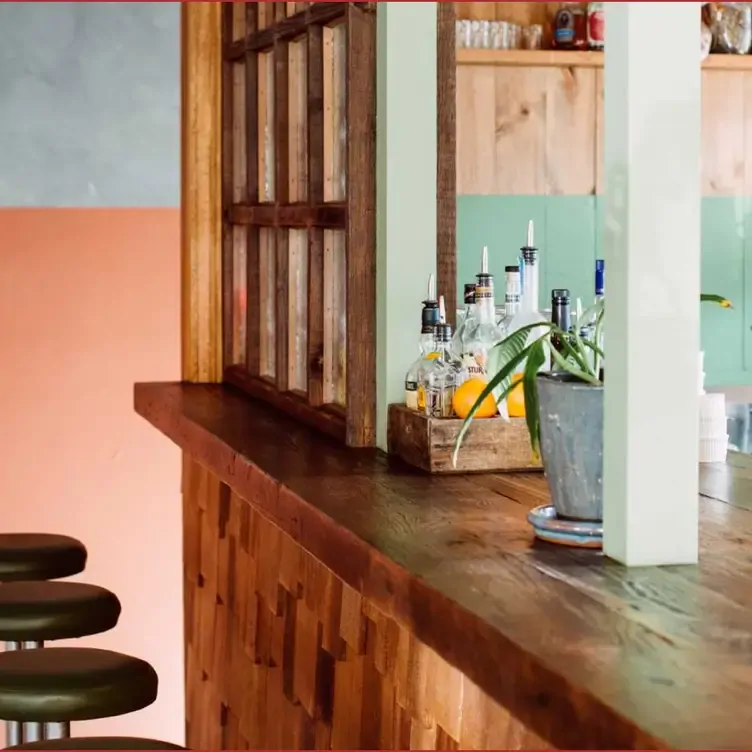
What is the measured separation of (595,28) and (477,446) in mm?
2776

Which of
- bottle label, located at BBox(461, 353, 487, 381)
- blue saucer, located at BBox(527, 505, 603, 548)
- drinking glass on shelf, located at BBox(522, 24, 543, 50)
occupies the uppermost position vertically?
drinking glass on shelf, located at BBox(522, 24, 543, 50)

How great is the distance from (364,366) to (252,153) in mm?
999

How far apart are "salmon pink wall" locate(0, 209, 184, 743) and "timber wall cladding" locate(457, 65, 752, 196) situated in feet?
3.41

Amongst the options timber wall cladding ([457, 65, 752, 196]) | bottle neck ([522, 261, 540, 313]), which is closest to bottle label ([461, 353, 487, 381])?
bottle neck ([522, 261, 540, 313])

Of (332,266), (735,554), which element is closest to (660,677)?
(735,554)

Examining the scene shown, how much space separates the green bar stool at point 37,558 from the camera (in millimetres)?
2865

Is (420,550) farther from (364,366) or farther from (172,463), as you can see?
(172,463)

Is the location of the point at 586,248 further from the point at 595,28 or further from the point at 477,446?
the point at 477,446

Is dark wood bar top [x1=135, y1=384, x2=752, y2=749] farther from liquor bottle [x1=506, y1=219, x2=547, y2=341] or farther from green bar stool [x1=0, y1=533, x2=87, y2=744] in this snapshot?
green bar stool [x1=0, y1=533, x2=87, y2=744]

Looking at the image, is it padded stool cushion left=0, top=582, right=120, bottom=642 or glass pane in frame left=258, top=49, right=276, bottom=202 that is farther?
glass pane in frame left=258, top=49, right=276, bottom=202

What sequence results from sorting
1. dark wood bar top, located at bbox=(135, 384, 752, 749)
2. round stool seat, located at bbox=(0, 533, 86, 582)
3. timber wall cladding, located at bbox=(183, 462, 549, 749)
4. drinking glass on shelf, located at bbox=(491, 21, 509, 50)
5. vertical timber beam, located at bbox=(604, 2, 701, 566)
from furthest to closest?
drinking glass on shelf, located at bbox=(491, 21, 509, 50)
round stool seat, located at bbox=(0, 533, 86, 582)
timber wall cladding, located at bbox=(183, 462, 549, 749)
vertical timber beam, located at bbox=(604, 2, 701, 566)
dark wood bar top, located at bbox=(135, 384, 752, 749)

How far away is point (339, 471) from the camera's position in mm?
2100

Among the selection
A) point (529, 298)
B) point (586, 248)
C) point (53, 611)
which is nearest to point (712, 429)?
point (529, 298)

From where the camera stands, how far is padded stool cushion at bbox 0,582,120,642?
8.14 feet
